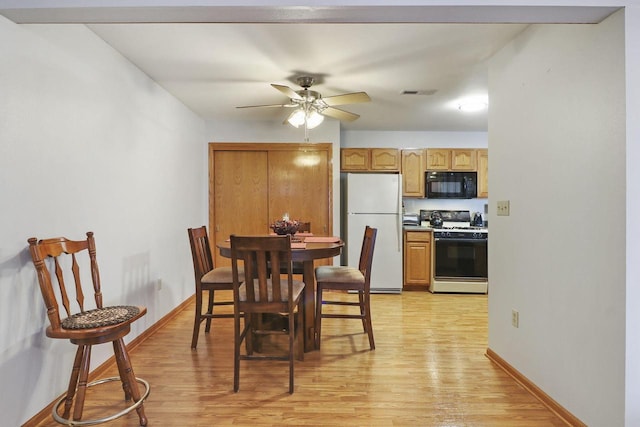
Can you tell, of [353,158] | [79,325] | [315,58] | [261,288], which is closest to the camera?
[79,325]

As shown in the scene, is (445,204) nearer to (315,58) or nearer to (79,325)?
(315,58)

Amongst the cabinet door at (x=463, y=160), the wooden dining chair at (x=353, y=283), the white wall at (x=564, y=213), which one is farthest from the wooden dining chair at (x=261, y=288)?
the cabinet door at (x=463, y=160)

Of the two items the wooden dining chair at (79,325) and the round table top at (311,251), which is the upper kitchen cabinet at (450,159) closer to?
the round table top at (311,251)

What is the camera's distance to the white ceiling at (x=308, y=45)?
1571 millimetres

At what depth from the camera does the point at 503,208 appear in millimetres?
2459

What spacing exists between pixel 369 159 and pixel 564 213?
3.20m

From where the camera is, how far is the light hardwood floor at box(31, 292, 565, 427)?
73.9 inches

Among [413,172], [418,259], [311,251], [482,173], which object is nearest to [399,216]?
[418,259]

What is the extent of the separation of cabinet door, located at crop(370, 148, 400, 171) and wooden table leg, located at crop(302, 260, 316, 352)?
2.61 meters

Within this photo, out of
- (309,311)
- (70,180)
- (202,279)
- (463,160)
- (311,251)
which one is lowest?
(309,311)

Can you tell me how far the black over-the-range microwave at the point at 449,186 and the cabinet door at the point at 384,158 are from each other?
50 centimetres

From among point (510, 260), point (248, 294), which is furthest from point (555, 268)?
point (248, 294)

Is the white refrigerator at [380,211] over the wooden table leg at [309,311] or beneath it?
over

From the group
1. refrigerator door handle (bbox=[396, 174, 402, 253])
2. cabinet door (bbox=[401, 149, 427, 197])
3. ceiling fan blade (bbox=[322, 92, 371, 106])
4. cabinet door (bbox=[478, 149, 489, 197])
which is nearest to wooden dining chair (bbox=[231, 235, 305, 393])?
ceiling fan blade (bbox=[322, 92, 371, 106])
